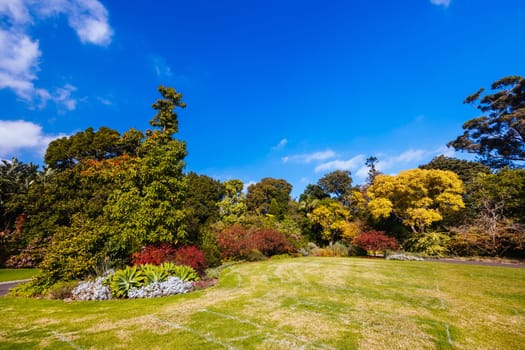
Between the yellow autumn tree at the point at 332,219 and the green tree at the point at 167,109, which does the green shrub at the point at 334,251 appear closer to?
the yellow autumn tree at the point at 332,219

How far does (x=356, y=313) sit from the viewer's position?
4969 mm

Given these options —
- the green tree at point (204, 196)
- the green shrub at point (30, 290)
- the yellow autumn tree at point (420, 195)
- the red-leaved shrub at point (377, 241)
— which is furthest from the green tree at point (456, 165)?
the green shrub at point (30, 290)

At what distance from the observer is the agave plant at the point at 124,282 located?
7.14 meters

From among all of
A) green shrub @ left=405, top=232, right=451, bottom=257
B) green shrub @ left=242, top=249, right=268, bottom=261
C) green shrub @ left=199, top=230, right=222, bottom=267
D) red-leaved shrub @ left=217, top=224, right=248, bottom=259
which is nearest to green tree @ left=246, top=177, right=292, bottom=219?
green shrub @ left=242, top=249, right=268, bottom=261

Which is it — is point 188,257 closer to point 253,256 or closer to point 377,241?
point 253,256

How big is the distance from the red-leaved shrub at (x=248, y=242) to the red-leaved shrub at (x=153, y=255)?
6.04 metres

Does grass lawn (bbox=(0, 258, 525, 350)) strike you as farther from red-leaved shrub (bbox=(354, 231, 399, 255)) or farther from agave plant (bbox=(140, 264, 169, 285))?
red-leaved shrub (bbox=(354, 231, 399, 255))

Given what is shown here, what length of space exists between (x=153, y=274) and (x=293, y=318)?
204 inches

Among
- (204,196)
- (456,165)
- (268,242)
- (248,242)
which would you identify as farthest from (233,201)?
(456,165)

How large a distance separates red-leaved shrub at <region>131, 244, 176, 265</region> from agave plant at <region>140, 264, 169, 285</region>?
143 centimetres

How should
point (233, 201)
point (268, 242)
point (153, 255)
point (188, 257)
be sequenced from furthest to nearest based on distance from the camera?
point (233, 201)
point (268, 242)
point (188, 257)
point (153, 255)

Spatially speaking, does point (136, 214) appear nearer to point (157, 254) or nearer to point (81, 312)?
point (157, 254)

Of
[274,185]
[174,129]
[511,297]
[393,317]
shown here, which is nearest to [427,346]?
[393,317]

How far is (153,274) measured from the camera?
301 inches
